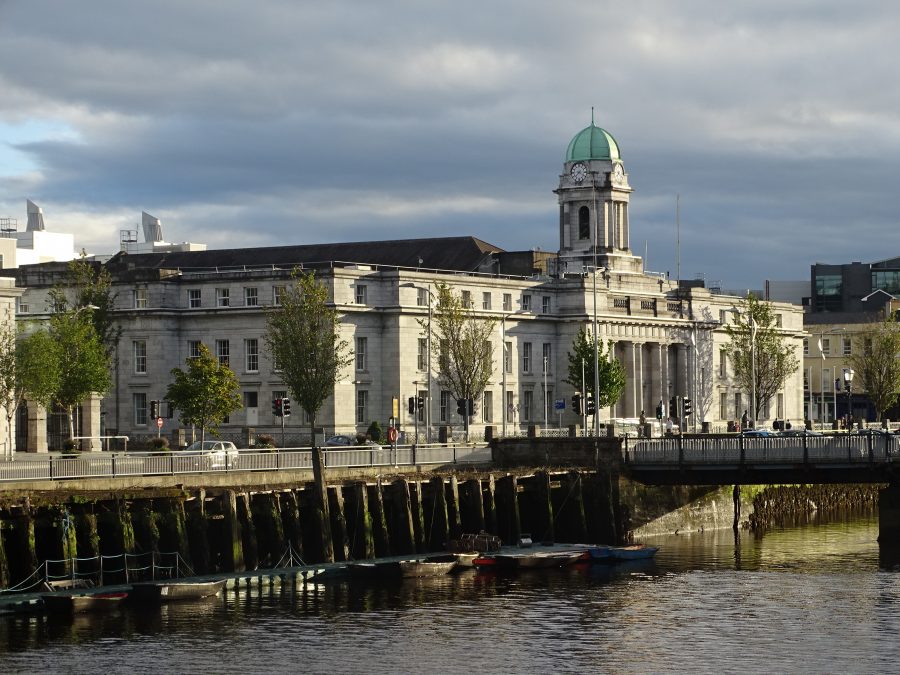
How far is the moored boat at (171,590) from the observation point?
215ft

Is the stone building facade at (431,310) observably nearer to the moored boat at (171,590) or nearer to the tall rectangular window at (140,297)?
the tall rectangular window at (140,297)

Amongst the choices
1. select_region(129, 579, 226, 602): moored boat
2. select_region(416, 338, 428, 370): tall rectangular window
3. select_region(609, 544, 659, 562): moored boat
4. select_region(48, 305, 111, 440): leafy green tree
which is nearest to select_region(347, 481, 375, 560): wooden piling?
select_region(609, 544, 659, 562): moored boat

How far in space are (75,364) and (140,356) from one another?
32.3 meters

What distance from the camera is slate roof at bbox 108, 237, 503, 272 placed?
157 meters

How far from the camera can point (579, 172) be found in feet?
545

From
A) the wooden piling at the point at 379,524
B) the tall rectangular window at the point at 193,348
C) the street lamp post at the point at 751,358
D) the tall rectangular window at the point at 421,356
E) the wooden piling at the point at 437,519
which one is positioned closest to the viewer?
the wooden piling at the point at 379,524

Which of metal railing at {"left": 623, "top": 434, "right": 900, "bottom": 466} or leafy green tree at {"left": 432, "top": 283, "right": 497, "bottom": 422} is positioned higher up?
leafy green tree at {"left": 432, "top": 283, "right": 497, "bottom": 422}

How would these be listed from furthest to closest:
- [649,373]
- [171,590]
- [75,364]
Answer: [649,373]
[75,364]
[171,590]

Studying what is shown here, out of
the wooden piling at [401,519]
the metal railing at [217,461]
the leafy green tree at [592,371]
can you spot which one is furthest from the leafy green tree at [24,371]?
the leafy green tree at [592,371]

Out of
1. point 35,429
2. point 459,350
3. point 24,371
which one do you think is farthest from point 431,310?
point 24,371

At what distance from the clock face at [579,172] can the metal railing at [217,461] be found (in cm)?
7320

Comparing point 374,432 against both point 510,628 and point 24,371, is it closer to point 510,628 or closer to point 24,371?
point 24,371

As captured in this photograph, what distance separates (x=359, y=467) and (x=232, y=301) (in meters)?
49.4

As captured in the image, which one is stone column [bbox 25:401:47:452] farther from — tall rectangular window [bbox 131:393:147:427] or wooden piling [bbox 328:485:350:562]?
tall rectangular window [bbox 131:393:147:427]
